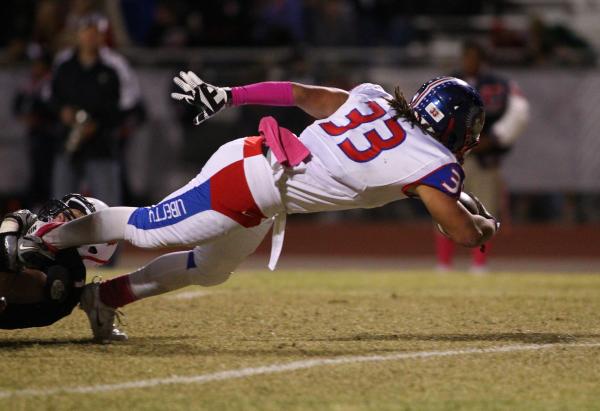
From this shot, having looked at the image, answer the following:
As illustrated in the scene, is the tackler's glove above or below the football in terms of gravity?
below

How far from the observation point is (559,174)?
13812 millimetres

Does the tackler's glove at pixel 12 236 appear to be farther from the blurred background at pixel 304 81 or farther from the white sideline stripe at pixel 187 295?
the blurred background at pixel 304 81

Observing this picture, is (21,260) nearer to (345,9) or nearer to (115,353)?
(115,353)

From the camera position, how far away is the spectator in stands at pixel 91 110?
10805mm

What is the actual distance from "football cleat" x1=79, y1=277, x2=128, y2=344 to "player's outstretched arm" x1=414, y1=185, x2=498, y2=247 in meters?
1.64

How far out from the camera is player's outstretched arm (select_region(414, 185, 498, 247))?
5215 mm

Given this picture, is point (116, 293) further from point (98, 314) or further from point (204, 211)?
point (204, 211)

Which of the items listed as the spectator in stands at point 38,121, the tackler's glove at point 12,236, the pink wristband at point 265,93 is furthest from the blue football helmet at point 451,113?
the spectator in stands at point 38,121

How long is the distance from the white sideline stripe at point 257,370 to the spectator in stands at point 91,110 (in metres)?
5.95

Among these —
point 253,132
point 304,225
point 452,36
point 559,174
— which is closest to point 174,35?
point 253,132

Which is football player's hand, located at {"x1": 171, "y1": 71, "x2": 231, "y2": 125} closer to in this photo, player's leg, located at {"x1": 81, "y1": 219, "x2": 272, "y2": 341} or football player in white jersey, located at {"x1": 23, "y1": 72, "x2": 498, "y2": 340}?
football player in white jersey, located at {"x1": 23, "y1": 72, "x2": 498, "y2": 340}

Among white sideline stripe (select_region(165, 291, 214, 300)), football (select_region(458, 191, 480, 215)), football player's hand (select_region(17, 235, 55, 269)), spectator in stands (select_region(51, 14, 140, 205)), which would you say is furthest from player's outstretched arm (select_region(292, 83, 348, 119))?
spectator in stands (select_region(51, 14, 140, 205))

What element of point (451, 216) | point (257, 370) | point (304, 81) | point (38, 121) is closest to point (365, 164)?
point (451, 216)

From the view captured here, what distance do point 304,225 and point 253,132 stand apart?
1495 mm
